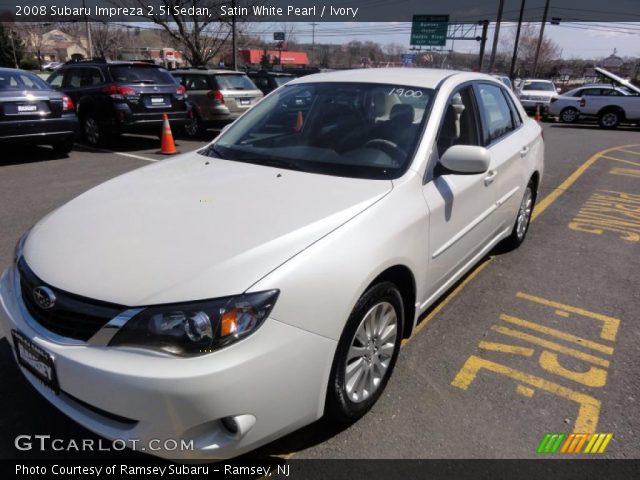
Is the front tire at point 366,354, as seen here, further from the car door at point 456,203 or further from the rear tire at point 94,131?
the rear tire at point 94,131

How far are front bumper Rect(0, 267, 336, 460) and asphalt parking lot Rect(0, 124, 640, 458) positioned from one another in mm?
514

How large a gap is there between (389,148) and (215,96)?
9125 mm

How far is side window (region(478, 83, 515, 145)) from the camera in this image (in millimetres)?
3680

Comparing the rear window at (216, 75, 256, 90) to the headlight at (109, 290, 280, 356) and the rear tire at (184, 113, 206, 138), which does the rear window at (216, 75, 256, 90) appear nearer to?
the rear tire at (184, 113, 206, 138)

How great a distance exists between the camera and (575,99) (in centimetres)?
1877

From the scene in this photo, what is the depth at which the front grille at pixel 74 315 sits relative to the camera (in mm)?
1816

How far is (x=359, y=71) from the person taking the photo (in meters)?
3.71

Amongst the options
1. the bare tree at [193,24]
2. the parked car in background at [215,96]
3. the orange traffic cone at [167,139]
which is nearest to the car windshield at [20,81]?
the orange traffic cone at [167,139]

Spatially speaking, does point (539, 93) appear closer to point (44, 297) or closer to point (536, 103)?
point (536, 103)

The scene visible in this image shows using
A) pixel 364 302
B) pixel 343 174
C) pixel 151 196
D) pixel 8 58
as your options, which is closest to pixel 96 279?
pixel 151 196

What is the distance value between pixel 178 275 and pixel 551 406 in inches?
84.1

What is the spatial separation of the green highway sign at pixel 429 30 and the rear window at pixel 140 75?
2875 cm

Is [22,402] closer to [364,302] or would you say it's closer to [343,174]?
[364,302]

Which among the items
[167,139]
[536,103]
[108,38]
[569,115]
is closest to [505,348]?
[167,139]
